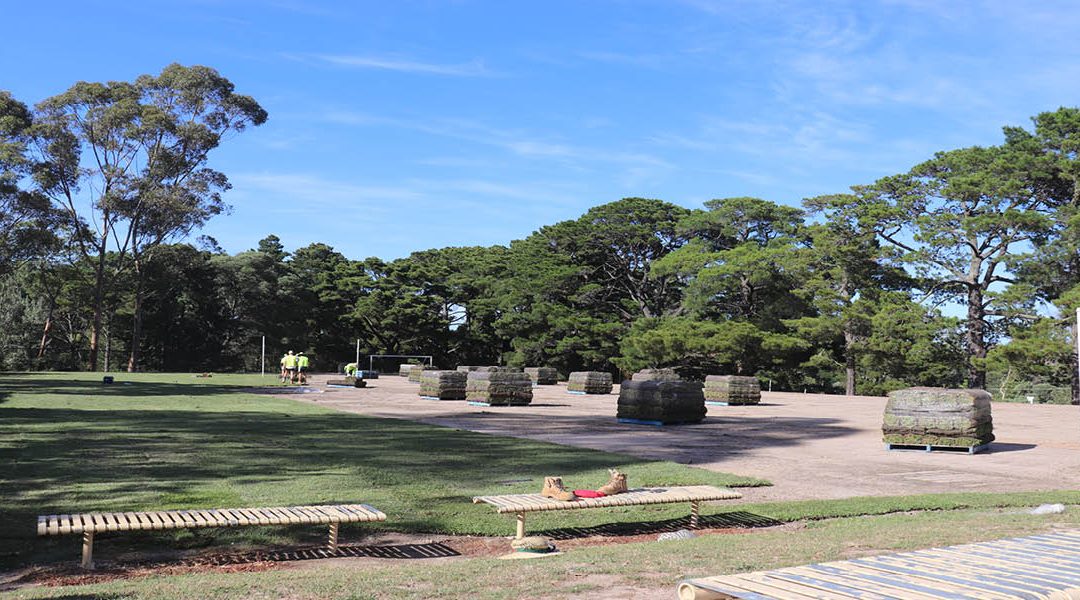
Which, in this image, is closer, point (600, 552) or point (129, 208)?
point (600, 552)

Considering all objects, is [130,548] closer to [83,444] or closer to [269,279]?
[83,444]

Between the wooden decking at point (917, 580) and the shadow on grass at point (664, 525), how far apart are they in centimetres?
376

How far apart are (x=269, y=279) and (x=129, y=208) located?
11487mm

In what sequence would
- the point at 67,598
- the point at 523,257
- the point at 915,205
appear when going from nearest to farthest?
the point at 67,598 < the point at 915,205 < the point at 523,257

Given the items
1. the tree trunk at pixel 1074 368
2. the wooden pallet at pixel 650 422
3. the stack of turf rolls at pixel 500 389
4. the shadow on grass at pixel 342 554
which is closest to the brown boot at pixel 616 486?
the shadow on grass at pixel 342 554

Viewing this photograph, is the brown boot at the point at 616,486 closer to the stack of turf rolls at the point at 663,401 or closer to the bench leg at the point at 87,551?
the bench leg at the point at 87,551

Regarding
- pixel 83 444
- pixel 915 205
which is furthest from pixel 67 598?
pixel 915 205

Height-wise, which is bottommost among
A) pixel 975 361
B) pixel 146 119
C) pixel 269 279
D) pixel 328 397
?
pixel 328 397

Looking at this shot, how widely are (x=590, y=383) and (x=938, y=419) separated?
23.9 meters

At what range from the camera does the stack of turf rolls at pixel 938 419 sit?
16.1 meters

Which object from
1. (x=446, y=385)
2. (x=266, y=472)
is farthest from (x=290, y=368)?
(x=266, y=472)

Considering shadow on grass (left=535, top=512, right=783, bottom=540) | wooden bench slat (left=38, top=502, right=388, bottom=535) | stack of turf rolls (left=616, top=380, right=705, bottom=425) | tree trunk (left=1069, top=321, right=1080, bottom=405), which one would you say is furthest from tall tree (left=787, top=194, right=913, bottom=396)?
wooden bench slat (left=38, top=502, right=388, bottom=535)

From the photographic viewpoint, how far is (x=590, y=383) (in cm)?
3956

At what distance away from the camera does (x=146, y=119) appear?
171 ft
